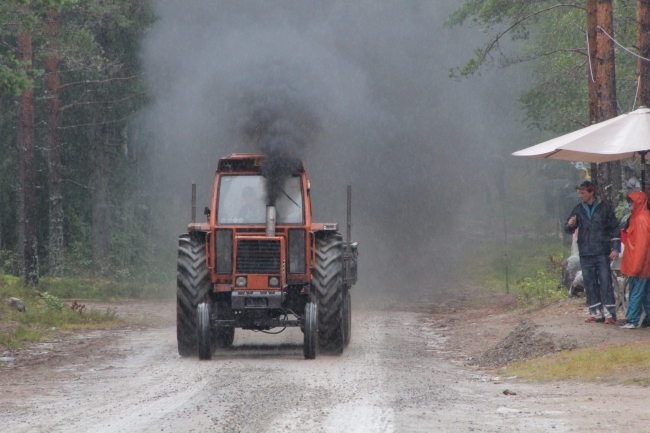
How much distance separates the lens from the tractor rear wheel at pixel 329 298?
12258 millimetres

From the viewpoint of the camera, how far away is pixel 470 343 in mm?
14750

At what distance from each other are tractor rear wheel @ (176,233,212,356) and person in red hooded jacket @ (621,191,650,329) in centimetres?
586

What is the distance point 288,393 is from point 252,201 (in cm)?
441

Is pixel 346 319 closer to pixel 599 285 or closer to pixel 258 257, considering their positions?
pixel 258 257

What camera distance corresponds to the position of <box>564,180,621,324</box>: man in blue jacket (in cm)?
1266

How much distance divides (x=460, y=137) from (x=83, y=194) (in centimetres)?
1377

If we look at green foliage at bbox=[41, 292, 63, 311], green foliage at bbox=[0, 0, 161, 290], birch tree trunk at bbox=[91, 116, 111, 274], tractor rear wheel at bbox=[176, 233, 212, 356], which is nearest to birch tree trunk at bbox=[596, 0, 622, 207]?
tractor rear wheel at bbox=[176, 233, 212, 356]

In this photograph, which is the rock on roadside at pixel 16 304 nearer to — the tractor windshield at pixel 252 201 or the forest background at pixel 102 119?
the forest background at pixel 102 119

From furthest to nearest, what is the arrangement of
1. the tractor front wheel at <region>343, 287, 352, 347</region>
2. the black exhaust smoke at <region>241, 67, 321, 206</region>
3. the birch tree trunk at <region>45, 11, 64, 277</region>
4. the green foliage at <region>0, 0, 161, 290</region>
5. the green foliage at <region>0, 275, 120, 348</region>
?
the birch tree trunk at <region>45, 11, 64, 277</region> < the green foliage at <region>0, 0, 161, 290</region> < the green foliage at <region>0, 275, 120, 348</region> < the tractor front wheel at <region>343, 287, 352, 347</region> < the black exhaust smoke at <region>241, 67, 321, 206</region>

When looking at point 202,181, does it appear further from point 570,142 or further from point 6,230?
point 570,142

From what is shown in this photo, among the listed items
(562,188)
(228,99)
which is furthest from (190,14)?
(562,188)

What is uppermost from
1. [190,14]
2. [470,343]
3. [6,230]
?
[190,14]

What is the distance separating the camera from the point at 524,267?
32438mm

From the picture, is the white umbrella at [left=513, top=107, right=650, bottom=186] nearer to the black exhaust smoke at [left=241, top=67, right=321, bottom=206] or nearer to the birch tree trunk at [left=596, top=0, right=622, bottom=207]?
the birch tree trunk at [left=596, top=0, right=622, bottom=207]
